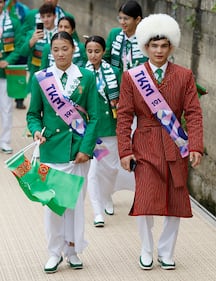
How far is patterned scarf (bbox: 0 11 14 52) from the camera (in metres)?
11.5

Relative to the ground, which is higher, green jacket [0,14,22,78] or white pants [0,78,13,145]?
green jacket [0,14,22,78]

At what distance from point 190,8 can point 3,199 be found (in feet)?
8.91

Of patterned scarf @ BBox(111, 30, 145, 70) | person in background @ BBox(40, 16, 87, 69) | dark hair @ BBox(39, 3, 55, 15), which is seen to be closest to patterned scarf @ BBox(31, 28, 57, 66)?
dark hair @ BBox(39, 3, 55, 15)

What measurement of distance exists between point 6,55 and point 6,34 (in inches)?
10.0

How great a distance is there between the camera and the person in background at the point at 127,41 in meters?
9.15

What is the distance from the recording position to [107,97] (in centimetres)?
878

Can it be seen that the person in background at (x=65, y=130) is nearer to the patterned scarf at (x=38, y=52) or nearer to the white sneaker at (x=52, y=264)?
the white sneaker at (x=52, y=264)

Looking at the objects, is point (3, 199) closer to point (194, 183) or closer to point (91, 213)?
point (91, 213)

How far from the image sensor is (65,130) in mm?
7391

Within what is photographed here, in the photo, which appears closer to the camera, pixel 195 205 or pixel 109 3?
pixel 195 205

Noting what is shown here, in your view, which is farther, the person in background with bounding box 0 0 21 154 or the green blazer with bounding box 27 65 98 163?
the person in background with bounding box 0 0 21 154

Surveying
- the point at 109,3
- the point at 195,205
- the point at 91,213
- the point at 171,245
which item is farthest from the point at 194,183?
the point at 109,3

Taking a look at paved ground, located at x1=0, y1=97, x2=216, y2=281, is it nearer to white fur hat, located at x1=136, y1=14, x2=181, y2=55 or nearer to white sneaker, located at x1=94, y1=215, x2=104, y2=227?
white sneaker, located at x1=94, y1=215, x2=104, y2=227

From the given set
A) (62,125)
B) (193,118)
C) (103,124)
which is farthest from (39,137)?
(103,124)
